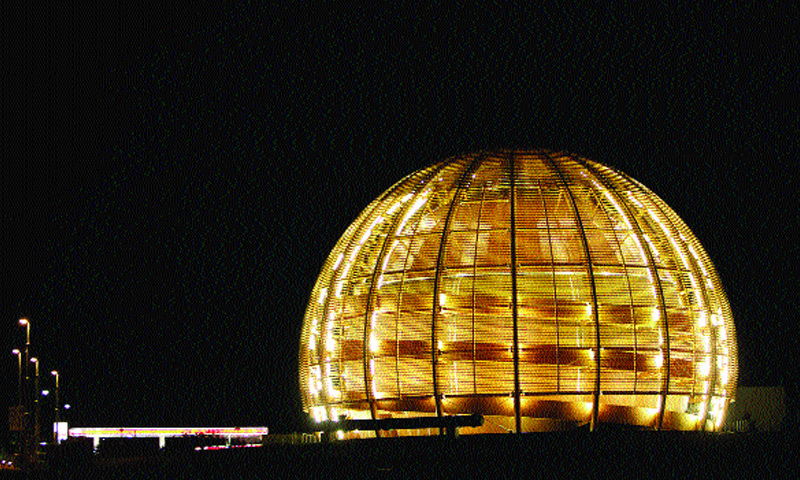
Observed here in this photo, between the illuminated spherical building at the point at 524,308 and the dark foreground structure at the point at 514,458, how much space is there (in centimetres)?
291

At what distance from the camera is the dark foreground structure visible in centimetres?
2380

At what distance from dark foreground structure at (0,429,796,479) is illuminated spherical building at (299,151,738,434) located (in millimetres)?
2910

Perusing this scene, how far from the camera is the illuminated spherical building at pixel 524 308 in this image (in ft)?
90.2

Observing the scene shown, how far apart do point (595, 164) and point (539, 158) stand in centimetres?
152

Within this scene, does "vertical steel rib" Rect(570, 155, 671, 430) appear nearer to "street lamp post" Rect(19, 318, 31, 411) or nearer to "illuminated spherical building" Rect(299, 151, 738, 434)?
"illuminated spherical building" Rect(299, 151, 738, 434)

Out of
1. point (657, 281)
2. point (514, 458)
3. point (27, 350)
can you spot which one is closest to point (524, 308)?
point (657, 281)

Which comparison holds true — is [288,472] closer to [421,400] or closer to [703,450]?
[421,400]

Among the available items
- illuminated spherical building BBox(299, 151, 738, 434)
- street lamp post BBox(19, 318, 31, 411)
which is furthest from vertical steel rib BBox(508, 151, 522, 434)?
street lamp post BBox(19, 318, 31, 411)

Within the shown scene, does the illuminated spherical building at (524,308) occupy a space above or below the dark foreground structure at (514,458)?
above

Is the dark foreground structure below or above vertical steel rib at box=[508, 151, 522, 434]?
below

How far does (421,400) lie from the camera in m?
28.3

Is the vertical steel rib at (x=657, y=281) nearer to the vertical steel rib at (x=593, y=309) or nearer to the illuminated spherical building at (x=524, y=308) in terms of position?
the illuminated spherical building at (x=524, y=308)

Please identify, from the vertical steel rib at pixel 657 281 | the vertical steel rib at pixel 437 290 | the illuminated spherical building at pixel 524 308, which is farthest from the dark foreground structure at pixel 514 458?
the vertical steel rib at pixel 657 281

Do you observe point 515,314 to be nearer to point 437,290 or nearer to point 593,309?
point 593,309
